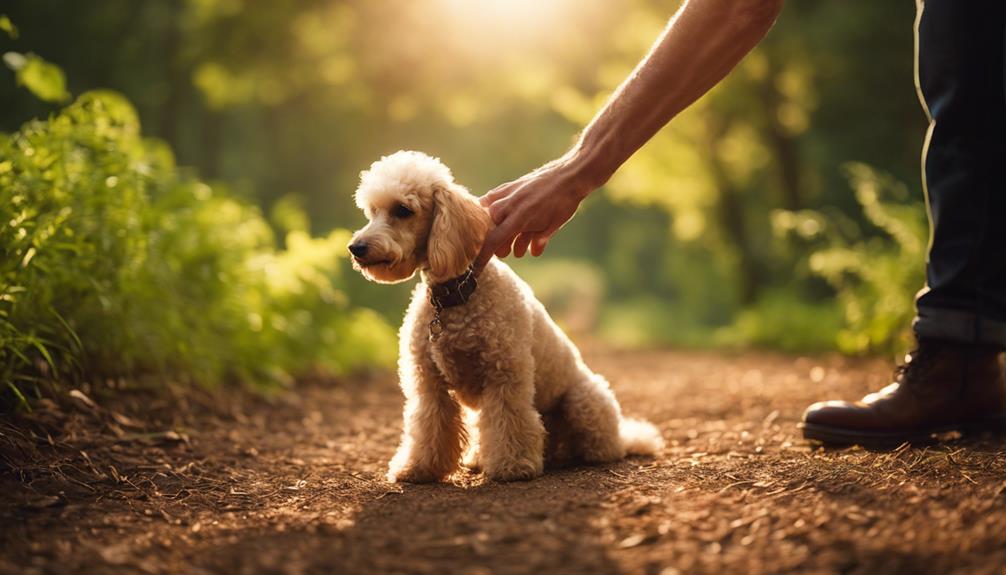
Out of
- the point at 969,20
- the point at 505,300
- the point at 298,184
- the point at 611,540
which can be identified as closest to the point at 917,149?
the point at 969,20

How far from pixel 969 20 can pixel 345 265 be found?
9.47 metres

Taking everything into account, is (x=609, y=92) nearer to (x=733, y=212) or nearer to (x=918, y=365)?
(x=733, y=212)

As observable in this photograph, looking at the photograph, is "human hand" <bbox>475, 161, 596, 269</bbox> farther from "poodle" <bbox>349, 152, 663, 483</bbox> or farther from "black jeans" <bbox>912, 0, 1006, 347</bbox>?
"black jeans" <bbox>912, 0, 1006, 347</bbox>

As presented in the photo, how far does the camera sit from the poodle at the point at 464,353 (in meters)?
2.87

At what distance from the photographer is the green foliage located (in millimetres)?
3283

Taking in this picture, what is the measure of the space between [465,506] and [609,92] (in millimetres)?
13358

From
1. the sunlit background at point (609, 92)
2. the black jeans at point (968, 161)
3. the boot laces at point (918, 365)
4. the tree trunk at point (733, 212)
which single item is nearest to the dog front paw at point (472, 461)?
the boot laces at point (918, 365)

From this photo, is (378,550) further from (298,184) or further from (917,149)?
(298,184)

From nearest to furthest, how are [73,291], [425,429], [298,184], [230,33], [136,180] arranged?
[425,429] → [73,291] → [136,180] → [230,33] → [298,184]

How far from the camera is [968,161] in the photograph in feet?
9.68

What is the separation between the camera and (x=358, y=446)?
372 centimetres

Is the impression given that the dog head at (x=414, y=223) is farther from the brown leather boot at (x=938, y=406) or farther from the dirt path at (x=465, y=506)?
the brown leather boot at (x=938, y=406)

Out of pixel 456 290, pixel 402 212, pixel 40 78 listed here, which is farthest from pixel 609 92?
pixel 456 290

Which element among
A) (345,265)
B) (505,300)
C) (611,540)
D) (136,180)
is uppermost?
(345,265)
